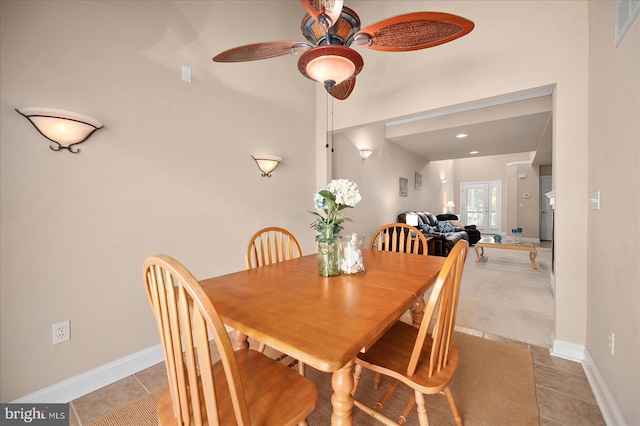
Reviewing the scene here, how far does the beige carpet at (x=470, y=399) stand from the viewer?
141 cm

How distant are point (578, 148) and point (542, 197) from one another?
868 cm

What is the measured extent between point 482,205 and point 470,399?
10.8 metres

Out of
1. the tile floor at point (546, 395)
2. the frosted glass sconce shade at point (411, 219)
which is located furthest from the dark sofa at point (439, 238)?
the tile floor at point (546, 395)

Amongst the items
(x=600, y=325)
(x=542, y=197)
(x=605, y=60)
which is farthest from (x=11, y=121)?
(x=542, y=197)

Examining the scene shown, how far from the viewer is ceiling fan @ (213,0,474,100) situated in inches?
45.3

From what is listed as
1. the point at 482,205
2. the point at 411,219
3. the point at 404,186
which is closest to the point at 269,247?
the point at 411,219

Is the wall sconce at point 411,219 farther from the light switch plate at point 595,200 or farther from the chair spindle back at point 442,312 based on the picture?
the chair spindle back at point 442,312

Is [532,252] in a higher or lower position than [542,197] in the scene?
lower

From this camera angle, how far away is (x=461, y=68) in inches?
96.2

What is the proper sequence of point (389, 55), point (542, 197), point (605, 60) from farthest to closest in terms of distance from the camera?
1. point (542, 197)
2. point (389, 55)
3. point (605, 60)

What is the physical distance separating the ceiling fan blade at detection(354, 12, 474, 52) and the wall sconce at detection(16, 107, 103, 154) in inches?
63.0

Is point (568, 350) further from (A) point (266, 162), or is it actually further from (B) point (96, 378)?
(B) point (96, 378)

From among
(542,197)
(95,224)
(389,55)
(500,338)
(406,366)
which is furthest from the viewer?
(542,197)

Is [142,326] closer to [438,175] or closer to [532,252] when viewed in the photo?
[532,252]
